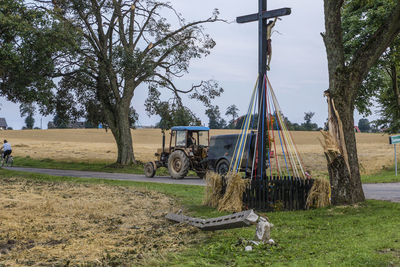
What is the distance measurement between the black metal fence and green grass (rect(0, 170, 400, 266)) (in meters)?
0.47

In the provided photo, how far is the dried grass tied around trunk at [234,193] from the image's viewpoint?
391 inches

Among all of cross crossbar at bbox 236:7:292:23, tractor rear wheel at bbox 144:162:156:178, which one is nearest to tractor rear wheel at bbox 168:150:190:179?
tractor rear wheel at bbox 144:162:156:178

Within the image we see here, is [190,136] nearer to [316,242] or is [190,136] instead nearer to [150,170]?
[150,170]

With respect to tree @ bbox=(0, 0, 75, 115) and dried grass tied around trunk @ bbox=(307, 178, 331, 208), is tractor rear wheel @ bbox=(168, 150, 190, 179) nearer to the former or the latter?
tree @ bbox=(0, 0, 75, 115)

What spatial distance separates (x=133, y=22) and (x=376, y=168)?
56.6 ft

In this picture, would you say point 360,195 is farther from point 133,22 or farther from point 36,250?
point 133,22

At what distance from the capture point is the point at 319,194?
9852 mm

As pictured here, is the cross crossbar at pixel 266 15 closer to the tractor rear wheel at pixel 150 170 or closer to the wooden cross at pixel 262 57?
the wooden cross at pixel 262 57

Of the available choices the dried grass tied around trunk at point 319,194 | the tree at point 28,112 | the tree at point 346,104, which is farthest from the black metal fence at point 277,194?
the tree at point 28,112

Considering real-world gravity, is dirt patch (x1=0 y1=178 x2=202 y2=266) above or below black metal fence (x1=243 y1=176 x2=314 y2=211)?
below

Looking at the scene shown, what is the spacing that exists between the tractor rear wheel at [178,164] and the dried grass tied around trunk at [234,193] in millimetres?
10341

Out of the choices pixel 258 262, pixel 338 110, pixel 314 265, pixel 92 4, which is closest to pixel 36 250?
pixel 258 262

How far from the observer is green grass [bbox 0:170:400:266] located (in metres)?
5.76

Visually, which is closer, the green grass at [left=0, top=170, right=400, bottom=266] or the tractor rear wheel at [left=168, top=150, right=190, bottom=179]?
the green grass at [left=0, top=170, right=400, bottom=266]
